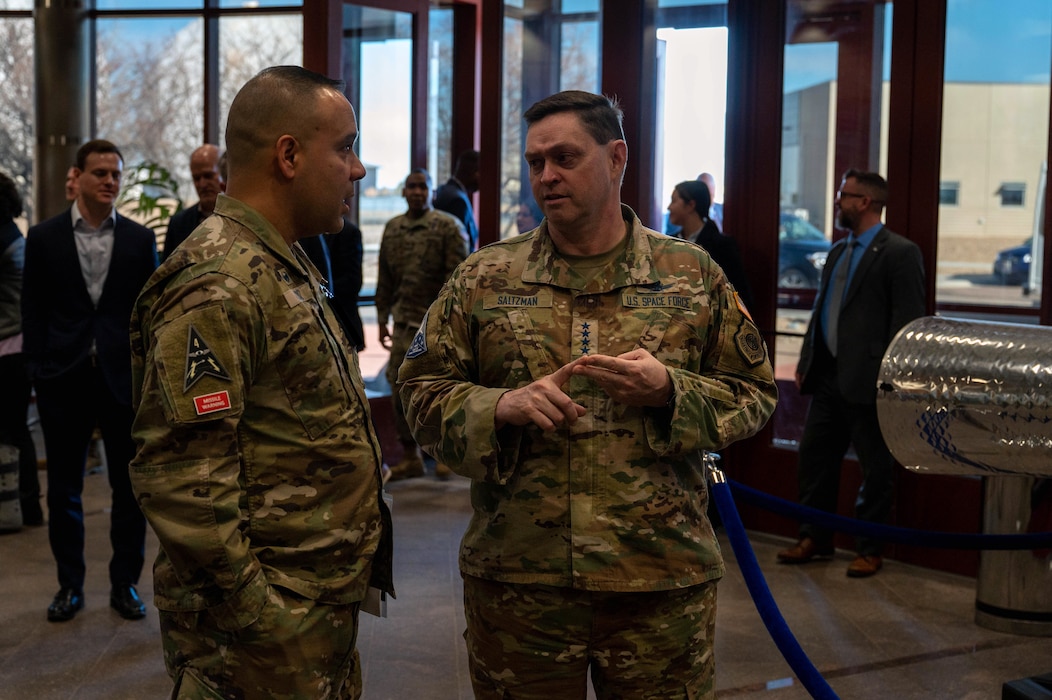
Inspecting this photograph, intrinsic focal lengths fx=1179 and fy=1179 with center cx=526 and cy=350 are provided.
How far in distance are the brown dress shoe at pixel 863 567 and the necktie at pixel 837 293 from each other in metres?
0.91

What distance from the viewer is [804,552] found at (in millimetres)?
5395

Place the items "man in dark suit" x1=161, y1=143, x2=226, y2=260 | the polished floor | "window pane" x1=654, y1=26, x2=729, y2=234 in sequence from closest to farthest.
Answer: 1. the polished floor
2. "man in dark suit" x1=161, y1=143, x2=226, y2=260
3. "window pane" x1=654, y1=26, x2=729, y2=234

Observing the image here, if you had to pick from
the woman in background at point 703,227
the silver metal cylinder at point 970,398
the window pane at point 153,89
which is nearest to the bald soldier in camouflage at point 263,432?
the silver metal cylinder at point 970,398

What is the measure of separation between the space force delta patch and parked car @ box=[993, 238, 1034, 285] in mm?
4311

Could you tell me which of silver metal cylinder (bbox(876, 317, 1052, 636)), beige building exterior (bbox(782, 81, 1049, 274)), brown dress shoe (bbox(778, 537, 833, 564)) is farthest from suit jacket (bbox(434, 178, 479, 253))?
silver metal cylinder (bbox(876, 317, 1052, 636))

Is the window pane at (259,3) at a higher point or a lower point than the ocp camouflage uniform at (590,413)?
higher

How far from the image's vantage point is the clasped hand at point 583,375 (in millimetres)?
1954

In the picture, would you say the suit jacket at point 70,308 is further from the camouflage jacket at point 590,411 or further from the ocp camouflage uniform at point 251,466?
the ocp camouflage uniform at point 251,466

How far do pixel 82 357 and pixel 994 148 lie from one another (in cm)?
391

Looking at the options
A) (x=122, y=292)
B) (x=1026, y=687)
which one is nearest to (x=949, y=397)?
(x=1026, y=687)

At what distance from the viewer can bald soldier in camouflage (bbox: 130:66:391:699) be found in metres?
1.66

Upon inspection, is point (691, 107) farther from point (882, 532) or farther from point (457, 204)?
point (882, 532)

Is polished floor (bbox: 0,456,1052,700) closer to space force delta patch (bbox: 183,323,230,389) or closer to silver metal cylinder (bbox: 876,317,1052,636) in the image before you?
silver metal cylinder (bbox: 876,317,1052,636)

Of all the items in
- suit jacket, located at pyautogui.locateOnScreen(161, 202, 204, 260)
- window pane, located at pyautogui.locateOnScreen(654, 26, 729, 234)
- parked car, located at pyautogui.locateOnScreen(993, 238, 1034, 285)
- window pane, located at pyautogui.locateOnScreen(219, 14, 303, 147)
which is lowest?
parked car, located at pyautogui.locateOnScreen(993, 238, 1034, 285)
